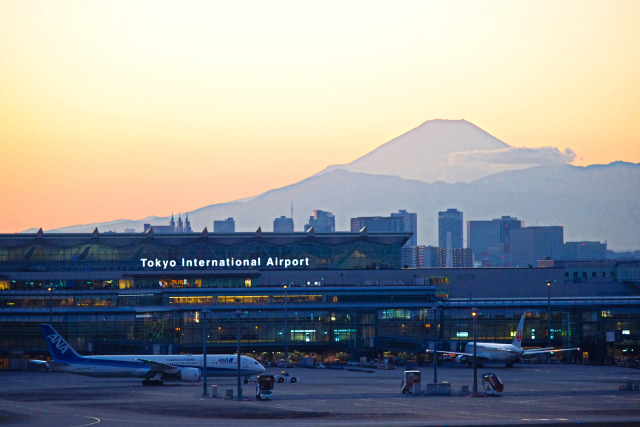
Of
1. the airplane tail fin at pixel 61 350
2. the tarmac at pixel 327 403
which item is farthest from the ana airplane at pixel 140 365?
the tarmac at pixel 327 403

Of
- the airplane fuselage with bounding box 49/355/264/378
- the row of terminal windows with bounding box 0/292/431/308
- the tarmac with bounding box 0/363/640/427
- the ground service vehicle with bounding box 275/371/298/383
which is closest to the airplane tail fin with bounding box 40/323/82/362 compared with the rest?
the airplane fuselage with bounding box 49/355/264/378

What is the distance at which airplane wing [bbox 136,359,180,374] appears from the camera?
404 ft

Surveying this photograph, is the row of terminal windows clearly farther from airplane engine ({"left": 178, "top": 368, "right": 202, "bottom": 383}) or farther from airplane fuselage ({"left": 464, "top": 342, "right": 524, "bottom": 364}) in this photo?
airplane engine ({"left": 178, "top": 368, "right": 202, "bottom": 383})

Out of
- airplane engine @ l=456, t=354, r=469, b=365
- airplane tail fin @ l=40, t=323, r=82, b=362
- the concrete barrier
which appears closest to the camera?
the concrete barrier

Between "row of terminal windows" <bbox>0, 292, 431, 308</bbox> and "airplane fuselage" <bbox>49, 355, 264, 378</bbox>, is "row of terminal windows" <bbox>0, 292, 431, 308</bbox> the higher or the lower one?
the higher one

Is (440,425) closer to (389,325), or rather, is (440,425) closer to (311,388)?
(311,388)

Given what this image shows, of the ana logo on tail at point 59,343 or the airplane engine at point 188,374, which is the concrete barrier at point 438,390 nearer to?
the airplane engine at point 188,374

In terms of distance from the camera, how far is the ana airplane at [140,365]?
12162 centimetres

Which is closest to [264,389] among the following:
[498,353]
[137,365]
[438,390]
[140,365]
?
[438,390]

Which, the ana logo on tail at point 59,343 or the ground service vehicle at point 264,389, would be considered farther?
the ana logo on tail at point 59,343

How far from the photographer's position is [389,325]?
17875cm

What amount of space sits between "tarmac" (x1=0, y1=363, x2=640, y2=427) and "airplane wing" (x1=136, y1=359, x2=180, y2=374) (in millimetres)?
2596

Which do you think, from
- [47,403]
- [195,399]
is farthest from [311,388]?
[47,403]

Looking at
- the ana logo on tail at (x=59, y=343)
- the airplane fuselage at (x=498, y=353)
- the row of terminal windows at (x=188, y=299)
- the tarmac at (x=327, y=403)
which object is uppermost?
the row of terminal windows at (x=188, y=299)
